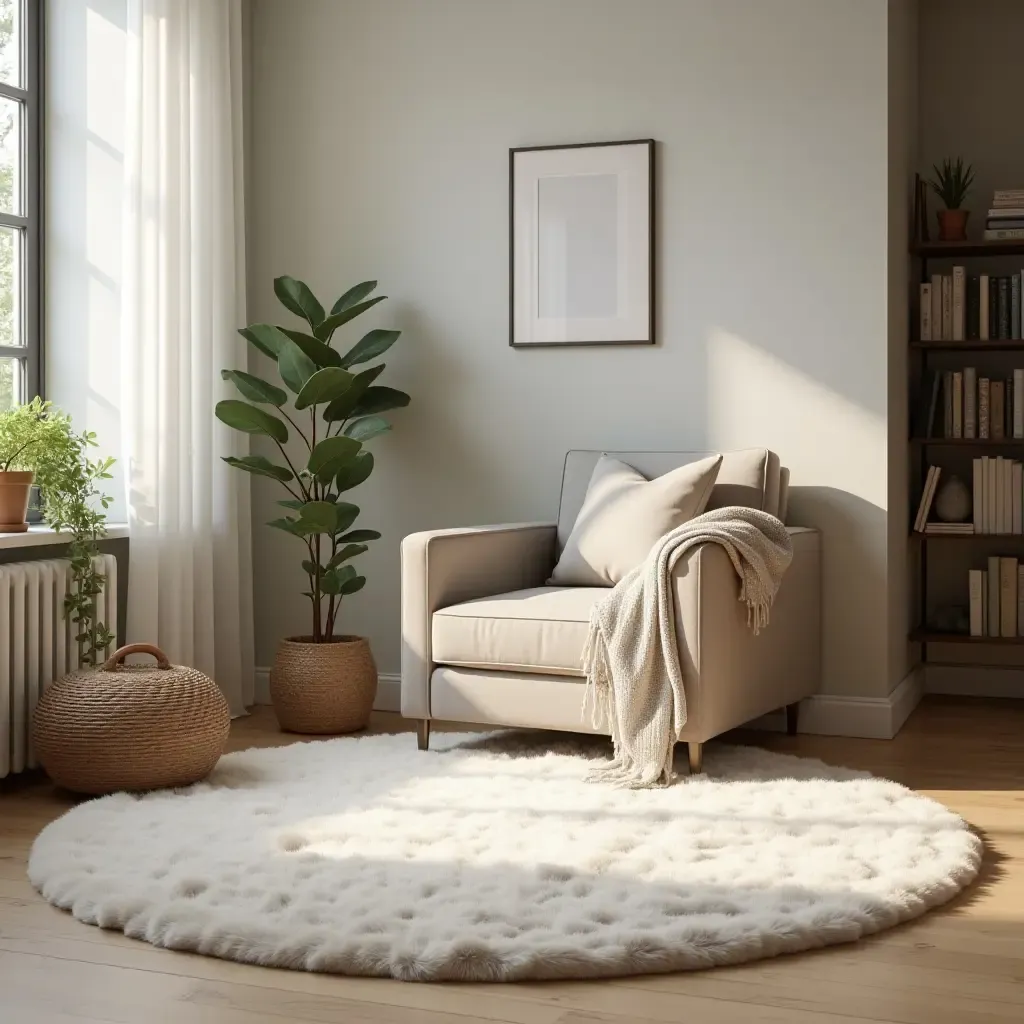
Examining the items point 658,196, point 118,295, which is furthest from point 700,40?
point 118,295

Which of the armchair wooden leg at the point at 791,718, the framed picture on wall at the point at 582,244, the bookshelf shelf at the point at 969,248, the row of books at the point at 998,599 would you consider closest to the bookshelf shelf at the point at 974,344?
the bookshelf shelf at the point at 969,248

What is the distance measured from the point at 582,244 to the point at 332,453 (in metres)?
1.12

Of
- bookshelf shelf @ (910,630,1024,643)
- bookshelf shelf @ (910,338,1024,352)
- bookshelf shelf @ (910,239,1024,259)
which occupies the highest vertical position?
bookshelf shelf @ (910,239,1024,259)

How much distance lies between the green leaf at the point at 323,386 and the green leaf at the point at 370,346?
228mm

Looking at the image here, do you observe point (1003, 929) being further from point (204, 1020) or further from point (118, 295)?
point (118, 295)

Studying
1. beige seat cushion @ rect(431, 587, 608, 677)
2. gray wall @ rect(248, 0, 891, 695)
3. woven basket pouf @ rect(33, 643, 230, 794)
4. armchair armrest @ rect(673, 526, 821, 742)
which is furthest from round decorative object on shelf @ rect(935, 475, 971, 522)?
woven basket pouf @ rect(33, 643, 230, 794)

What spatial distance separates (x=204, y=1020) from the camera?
210 centimetres

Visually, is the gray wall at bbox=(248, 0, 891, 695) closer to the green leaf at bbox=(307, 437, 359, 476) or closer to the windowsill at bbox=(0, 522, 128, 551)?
the green leaf at bbox=(307, 437, 359, 476)

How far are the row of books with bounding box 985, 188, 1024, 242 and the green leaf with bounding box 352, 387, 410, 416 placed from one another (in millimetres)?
2136

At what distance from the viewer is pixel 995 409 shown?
4883mm

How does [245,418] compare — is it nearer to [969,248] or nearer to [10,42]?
[10,42]

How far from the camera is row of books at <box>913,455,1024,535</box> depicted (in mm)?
4883

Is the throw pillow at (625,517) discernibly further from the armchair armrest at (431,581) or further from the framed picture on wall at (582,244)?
the framed picture on wall at (582,244)

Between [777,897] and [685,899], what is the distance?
0.57ft
